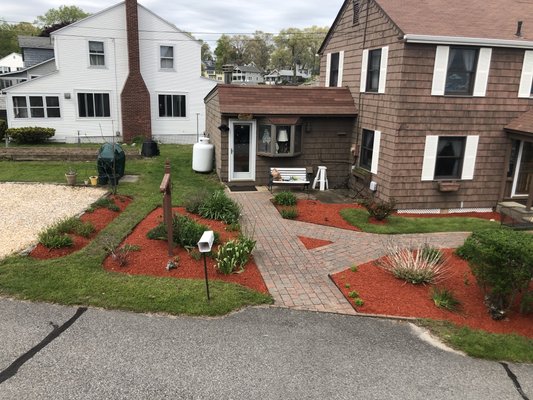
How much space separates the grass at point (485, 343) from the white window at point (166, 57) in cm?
2128

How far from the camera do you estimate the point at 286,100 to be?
14195mm

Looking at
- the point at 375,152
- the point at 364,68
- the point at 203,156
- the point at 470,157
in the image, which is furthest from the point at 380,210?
the point at 203,156

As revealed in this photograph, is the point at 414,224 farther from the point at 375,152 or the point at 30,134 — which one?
the point at 30,134

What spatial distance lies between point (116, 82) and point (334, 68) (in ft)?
41.9

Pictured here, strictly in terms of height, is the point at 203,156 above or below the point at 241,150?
below

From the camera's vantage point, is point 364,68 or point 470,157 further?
point 364,68

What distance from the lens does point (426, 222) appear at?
11219mm

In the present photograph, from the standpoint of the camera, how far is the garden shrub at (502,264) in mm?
5844

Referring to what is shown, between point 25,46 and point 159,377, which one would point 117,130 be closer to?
point 25,46

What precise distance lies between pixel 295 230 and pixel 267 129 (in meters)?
5.10

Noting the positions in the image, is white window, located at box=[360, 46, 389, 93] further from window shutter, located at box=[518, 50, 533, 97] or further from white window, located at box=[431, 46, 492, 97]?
window shutter, located at box=[518, 50, 533, 97]

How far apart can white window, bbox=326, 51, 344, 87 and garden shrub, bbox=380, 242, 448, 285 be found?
30.0 feet

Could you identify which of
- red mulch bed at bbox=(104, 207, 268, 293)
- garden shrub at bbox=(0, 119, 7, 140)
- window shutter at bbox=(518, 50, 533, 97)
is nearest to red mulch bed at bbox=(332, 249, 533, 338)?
red mulch bed at bbox=(104, 207, 268, 293)

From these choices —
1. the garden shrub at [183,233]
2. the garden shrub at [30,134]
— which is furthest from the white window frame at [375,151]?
the garden shrub at [30,134]
